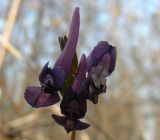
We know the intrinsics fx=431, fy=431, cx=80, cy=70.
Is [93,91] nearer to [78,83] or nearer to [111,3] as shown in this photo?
[78,83]

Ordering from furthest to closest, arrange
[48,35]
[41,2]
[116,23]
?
[48,35], [116,23], [41,2]

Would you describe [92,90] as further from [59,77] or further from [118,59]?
[118,59]

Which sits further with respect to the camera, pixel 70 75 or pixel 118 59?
pixel 118 59

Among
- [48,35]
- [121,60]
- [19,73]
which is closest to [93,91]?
[48,35]

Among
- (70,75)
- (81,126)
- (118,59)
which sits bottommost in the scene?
(81,126)

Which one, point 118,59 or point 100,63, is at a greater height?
point 118,59

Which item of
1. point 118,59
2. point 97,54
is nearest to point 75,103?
point 97,54

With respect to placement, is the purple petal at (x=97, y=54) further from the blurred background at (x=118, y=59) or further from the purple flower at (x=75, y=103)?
the blurred background at (x=118, y=59)
